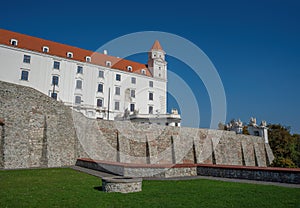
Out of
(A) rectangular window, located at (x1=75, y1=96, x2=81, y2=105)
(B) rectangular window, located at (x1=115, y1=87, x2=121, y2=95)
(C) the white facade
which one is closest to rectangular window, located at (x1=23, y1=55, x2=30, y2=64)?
(C) the white facade

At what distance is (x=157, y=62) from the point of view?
48062mm

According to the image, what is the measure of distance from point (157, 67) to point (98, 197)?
42.6 meters

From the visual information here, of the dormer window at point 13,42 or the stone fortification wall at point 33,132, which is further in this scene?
the dormer window at point 13,42

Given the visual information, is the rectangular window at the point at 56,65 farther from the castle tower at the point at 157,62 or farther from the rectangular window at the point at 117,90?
the castle tower at the point at 157,62

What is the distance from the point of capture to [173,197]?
6883mm

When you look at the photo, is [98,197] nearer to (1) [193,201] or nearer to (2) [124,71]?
(1) [193,201]

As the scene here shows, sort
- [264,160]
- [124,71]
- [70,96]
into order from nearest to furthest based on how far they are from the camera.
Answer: [264,160]
[70,96]
[124,71]

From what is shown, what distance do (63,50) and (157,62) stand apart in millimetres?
18798

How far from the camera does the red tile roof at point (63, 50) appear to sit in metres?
33.8

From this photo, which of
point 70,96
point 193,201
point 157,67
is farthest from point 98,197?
point 157,67

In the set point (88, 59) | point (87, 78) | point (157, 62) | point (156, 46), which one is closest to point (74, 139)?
point (87, 78)

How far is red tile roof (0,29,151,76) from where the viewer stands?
111 feet

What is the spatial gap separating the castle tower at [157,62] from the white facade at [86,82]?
21 cm

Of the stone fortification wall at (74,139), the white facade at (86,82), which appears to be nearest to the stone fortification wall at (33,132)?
the stone fortification wall at (74,139)
